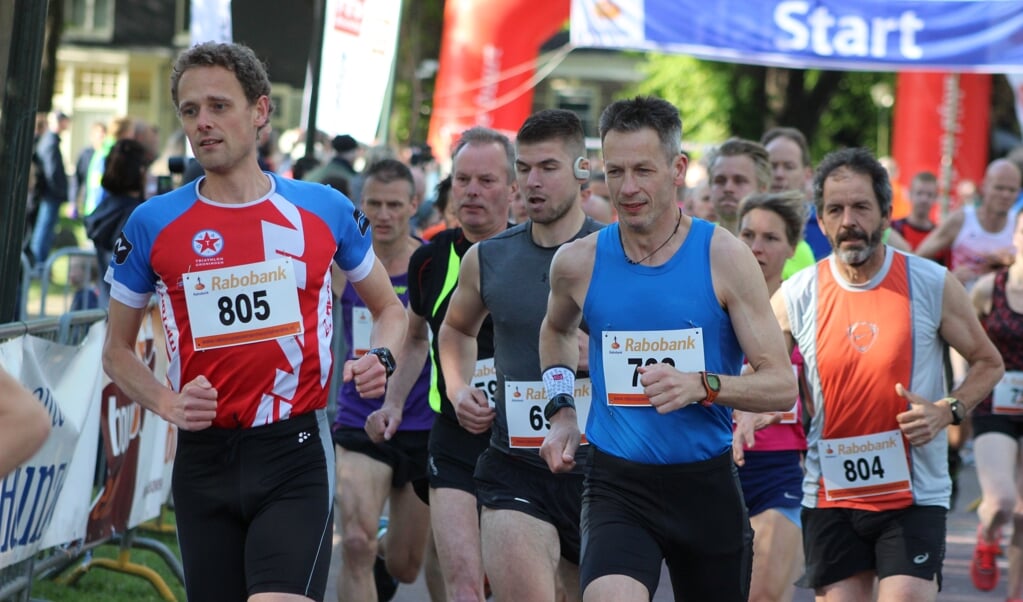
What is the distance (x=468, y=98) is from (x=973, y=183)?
23.2 feet

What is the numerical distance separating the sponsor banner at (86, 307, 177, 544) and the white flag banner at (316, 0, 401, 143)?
253 cm

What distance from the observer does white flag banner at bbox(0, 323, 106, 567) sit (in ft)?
21.1

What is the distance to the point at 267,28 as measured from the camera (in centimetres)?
1023

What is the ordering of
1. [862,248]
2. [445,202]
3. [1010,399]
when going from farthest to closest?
[445,202]
[1010,399]
[862,248]

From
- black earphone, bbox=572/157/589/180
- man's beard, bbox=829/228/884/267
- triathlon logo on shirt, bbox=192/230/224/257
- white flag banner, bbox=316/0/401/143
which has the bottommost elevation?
triathlon logo on shirt, bbox=192/230/224/257

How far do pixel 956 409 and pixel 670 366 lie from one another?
177 centimetres

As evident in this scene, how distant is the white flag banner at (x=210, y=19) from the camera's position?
966 centimetres

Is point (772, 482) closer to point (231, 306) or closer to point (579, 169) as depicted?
point (579, 169)

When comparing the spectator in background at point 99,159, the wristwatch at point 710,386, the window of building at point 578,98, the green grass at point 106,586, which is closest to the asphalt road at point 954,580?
the green grass at point 106,586

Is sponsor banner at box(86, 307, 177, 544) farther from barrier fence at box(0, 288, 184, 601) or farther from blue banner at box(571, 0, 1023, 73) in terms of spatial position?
blue banner at box(571, 0, 1023, 73)

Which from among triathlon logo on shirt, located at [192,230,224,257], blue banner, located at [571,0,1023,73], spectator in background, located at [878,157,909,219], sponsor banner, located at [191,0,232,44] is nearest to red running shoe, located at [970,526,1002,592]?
sponsor banner, located at [191,0,232,44]

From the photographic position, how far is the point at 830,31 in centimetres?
1434

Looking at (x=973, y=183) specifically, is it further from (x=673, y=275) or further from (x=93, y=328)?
(x=673, y=275)

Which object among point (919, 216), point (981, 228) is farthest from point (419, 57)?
point (981, 228)
